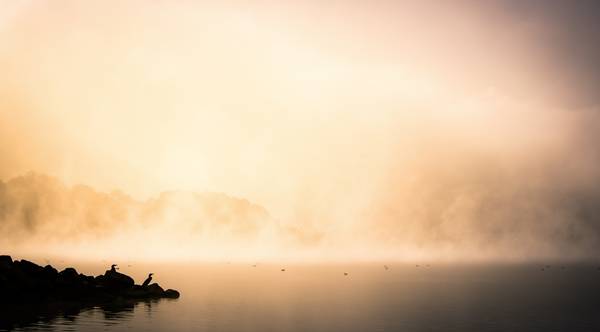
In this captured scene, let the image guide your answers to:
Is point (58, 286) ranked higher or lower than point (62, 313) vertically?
higher

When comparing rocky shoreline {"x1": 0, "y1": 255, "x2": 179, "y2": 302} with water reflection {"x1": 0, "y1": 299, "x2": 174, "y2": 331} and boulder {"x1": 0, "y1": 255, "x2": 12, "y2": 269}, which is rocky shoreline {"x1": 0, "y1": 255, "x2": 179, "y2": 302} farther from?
water reflection {"x1": 0, "y1": 299, "x2": 174, "y2": 331}

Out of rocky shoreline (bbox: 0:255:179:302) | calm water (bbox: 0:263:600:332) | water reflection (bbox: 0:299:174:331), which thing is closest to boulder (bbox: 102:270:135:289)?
rocky shoreline (bbox: 0:255:179:302)

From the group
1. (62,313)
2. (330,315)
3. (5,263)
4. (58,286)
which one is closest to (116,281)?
(58,286)

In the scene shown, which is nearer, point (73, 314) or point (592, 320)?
point (73, 314)

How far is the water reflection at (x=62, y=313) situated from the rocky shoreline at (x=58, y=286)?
3.18 metres

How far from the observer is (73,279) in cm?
8706

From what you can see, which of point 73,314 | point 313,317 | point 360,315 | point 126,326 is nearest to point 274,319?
point 313,317

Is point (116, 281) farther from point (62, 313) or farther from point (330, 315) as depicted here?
point (330, 315)

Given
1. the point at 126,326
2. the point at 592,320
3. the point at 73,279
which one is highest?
the point at 73,279

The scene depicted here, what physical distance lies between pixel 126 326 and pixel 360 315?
111ft

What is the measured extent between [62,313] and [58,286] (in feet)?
53.9

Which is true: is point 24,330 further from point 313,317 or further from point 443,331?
point 443,331

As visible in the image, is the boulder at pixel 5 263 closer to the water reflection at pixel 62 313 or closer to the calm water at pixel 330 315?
the water reflection at pixel 62 313

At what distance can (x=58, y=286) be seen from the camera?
8456cm
